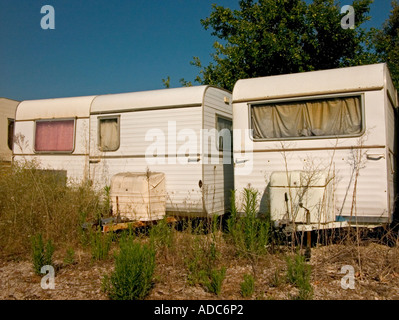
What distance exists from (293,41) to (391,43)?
8.44 meters

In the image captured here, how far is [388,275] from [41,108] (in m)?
7.15

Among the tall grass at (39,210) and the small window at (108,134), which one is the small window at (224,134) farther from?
the tall grass at (39,210)

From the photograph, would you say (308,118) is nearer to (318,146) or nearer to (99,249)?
(318,146)

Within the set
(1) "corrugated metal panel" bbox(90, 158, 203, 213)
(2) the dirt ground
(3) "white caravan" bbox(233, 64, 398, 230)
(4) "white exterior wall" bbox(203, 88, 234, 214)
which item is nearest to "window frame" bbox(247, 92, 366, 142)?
(3) "white caravan" bbox(233, 64, 398, 230)

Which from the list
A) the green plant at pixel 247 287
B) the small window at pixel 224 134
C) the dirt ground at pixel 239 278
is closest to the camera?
the green plant at pixel 247 287

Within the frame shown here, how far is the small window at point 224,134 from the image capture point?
6947mm

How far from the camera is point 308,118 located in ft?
18.9

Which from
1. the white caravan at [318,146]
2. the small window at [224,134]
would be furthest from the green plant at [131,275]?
the small window at [224,134]

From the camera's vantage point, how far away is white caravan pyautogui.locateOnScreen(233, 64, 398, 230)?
5164 mm

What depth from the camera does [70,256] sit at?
4758 mm

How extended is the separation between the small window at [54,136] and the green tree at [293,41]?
5.17 metres

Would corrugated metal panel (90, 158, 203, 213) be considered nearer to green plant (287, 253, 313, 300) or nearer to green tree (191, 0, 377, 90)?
green plant (287, 253, 313, 300)

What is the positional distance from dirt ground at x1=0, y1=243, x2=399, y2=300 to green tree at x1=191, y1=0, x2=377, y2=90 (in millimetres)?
6835

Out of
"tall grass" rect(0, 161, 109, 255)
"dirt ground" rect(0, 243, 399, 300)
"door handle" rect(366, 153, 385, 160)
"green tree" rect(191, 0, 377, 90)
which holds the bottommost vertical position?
"dirt ground" rect(0, 243, 399, 300)
